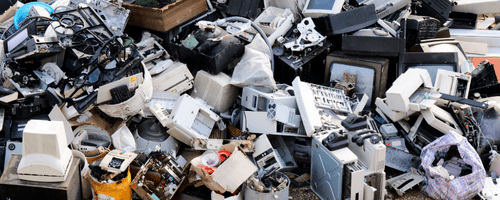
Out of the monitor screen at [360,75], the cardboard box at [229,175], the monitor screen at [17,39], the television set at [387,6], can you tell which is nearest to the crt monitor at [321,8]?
the television set at [387,6]

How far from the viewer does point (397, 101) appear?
5277 millimetres

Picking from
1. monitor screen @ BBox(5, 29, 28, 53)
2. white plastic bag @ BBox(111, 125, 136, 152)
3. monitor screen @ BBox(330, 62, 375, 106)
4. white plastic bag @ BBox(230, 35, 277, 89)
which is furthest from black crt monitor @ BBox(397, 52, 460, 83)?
monitor screen @ BBox(5, 29, 28, 53)

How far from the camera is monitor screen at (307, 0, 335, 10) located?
6.70 metres

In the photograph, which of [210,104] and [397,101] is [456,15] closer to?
[397,101]

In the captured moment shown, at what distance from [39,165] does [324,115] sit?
10.2 feet

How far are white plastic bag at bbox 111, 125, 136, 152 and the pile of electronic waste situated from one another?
0.04 ft

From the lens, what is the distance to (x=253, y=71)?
5.70 meters

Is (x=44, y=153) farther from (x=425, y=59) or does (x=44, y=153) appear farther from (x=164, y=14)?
(x=425, y=59)

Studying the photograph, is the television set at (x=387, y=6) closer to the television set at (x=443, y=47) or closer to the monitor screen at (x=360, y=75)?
the television set at (x=443, y=47)

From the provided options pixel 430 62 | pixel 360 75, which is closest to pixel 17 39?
pixel 360 75

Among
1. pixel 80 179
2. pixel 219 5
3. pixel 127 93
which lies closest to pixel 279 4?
pixel 219 5

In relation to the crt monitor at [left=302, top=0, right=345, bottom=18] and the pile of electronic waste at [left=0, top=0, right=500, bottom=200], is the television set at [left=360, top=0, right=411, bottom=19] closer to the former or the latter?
the pile of electronic waste at [left=0, top=0, right=500, bottom=200]

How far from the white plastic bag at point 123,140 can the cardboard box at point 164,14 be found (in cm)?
195

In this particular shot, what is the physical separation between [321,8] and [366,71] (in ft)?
4.37
